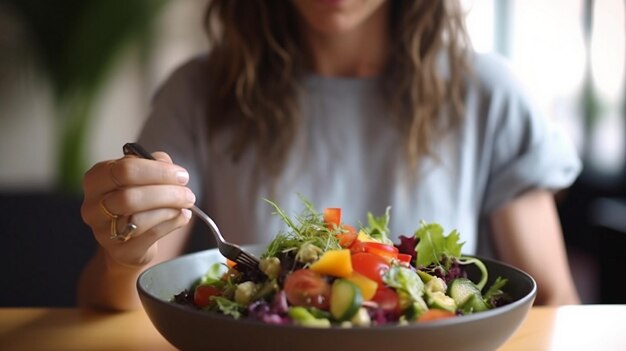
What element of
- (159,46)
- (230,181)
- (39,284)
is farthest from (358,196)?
(159,46)

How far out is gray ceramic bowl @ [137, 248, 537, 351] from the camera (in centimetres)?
67

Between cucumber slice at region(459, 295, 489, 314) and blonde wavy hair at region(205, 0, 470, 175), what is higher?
blonde wavy hair at region(205, 0, 470, 175)

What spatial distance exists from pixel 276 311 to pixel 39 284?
5.29 ft

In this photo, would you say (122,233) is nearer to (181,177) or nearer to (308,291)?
(181,177)

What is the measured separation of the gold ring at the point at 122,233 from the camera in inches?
36.9

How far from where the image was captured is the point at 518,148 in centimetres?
166

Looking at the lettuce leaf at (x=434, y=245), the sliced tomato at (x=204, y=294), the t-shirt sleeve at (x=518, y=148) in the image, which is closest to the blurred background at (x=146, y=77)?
the t-shirt sleeve at (x=518, y=148)

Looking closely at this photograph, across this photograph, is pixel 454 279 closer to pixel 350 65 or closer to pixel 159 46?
pixel 350 65

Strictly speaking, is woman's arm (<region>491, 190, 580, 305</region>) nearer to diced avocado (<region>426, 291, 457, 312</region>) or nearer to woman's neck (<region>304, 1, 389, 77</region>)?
woman's neck (<region>304, 1, 389, 77</region>)

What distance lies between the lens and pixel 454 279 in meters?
0.93

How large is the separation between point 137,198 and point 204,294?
0.15 metres

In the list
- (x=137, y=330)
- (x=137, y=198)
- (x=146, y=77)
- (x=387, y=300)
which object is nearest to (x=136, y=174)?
(x=137, y=198)

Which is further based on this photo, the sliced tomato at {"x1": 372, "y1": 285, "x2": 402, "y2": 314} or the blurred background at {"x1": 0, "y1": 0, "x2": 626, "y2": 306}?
the blurred background at {"x1": 0, "y1": 0, "x2": 626, "y2": 306}

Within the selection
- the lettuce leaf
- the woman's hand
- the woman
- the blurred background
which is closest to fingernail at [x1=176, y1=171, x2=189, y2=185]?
the woman's hand
